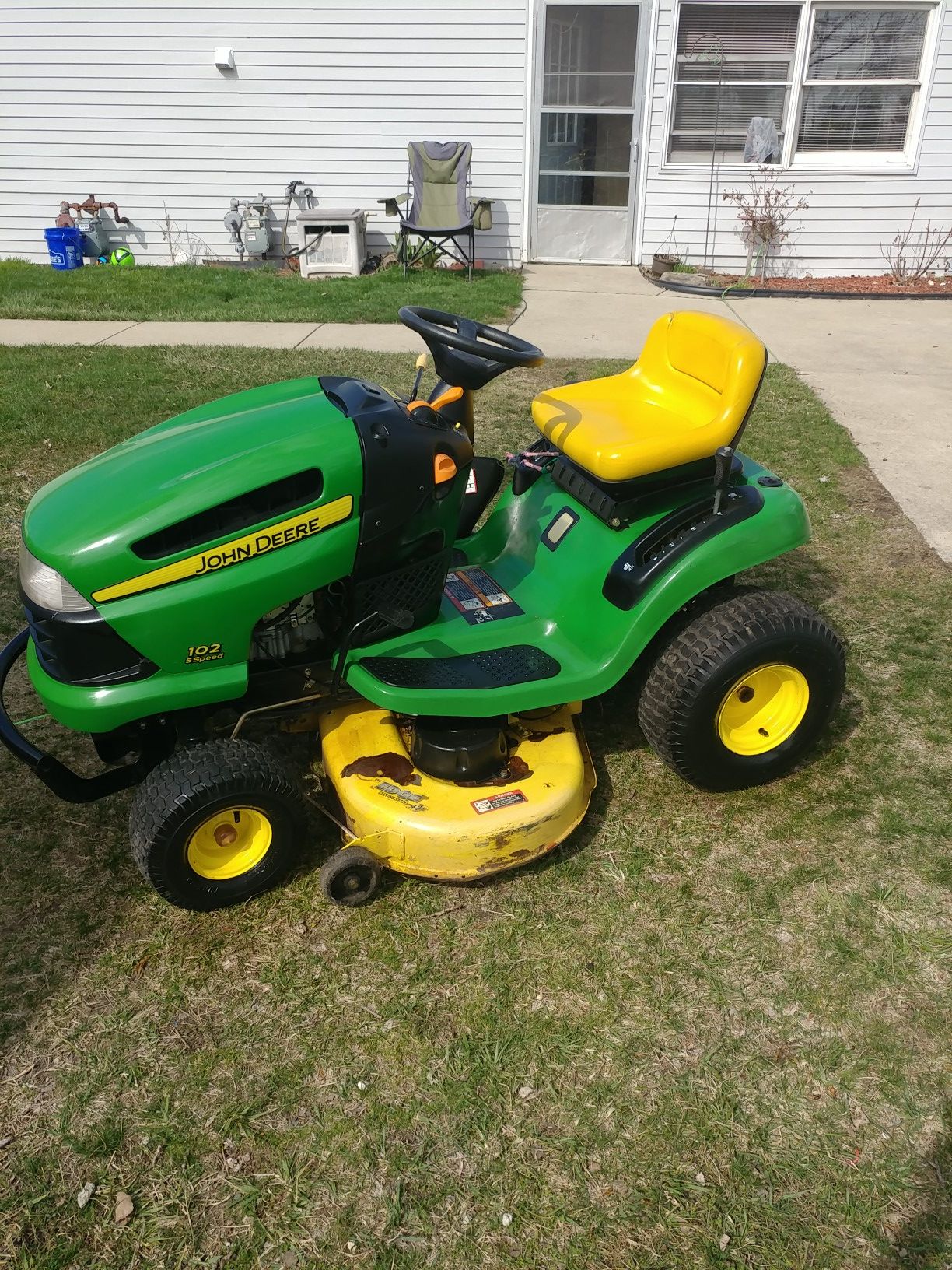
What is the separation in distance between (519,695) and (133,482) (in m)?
1.10

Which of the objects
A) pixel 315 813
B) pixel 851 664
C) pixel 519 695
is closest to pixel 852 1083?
pixel 519 695

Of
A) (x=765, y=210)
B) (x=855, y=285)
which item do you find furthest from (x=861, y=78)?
(x=855, y=285)

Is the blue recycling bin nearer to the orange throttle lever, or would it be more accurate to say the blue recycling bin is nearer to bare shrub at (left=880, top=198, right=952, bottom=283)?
bare shrub at (left=880, top=198, right=952, bottom=283)

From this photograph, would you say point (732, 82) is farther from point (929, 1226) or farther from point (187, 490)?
point (929, 1226)

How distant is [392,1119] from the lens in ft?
6.68

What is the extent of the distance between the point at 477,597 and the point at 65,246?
372 inches

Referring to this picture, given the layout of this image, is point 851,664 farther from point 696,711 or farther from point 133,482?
point 133,482

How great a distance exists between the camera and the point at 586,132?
9.88m

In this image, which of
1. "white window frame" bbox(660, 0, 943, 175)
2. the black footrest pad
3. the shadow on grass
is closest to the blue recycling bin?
"white window frame" bbox(660, 0, 943, 175)

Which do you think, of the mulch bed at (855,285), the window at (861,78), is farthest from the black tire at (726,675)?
the window at (861,78)

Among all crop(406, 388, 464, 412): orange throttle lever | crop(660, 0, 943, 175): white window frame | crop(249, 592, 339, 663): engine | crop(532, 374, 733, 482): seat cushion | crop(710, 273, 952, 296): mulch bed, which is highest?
crop(660, 0, 943, 175): white window frame

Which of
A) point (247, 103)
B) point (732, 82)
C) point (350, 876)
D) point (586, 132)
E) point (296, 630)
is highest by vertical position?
point (732, 82)

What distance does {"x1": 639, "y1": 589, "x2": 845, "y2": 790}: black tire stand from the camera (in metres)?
2.63

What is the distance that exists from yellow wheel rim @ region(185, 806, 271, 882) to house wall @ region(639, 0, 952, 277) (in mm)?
9225
